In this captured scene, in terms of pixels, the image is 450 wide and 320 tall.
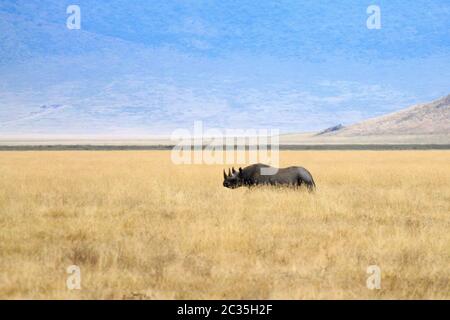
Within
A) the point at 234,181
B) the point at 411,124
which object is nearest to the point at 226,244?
the point at 234,181

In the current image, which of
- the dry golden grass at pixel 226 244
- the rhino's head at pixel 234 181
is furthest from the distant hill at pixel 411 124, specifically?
the dry golden grass at pixel 226 244

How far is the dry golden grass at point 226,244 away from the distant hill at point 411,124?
287 ft

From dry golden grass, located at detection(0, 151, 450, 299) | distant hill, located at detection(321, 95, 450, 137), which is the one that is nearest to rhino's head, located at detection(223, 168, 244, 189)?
dry golden grass, located at detection(0, 151, 450, 299)

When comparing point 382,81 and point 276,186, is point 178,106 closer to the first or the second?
point 382,81

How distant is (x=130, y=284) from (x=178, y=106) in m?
142

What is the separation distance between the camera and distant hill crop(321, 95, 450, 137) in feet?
337

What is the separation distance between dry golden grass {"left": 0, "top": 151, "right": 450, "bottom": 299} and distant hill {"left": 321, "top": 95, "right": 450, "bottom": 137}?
87.5 metres

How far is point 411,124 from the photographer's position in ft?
352

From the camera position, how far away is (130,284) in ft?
25.9

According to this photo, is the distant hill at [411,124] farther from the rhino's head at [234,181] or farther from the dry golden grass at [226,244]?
the dry golden grass at [226,244]

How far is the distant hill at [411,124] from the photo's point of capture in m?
103

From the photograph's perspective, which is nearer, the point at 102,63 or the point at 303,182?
the point at 303,182
